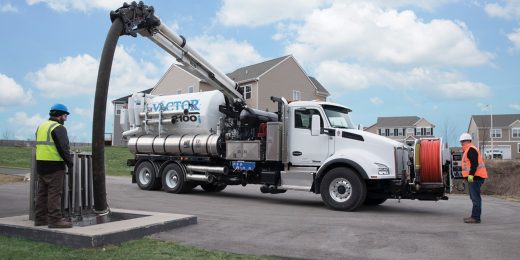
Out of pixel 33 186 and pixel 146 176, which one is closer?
pixel 33 186

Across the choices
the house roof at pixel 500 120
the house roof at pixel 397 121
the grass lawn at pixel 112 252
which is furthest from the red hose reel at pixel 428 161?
the house roof at pixel 397 121

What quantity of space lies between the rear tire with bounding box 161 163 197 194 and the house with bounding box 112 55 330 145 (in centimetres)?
2987

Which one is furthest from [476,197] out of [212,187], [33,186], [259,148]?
[212,187]

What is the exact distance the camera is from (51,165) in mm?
7824

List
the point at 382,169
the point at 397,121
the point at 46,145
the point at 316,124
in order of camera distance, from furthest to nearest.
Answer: the point at 397,121, the point at 316,124, the point at 382,169, the point at 46,145

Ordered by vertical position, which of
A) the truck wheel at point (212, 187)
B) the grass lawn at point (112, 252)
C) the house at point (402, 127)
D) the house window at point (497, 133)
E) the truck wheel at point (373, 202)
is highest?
the house at point (402, 127)

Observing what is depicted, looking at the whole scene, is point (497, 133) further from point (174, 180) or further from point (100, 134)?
point (100, 134)

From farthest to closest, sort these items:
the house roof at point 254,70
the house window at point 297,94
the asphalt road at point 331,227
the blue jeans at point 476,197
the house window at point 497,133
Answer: the house window at point 497,133 < the house window at point 297,94 < the house roof at point 254,70 < the blue jeans at point 476,197 < the asphalt road at point 331,227

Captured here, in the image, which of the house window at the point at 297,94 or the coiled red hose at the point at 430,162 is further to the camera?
the house window at the point at 297,94

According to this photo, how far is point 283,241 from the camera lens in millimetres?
7996

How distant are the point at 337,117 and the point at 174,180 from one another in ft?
19.5

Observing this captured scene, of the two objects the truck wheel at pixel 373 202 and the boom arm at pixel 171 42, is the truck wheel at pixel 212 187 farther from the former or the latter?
the truck wheel at pixel 373 202

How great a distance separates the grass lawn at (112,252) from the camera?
6.45 metres

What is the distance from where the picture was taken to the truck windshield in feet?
42.9
